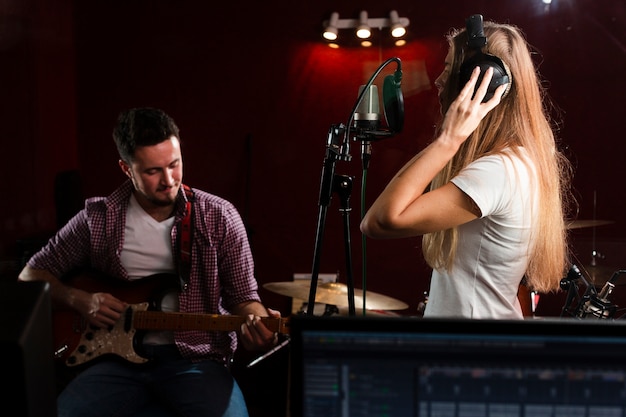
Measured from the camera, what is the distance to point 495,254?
4.85 feet

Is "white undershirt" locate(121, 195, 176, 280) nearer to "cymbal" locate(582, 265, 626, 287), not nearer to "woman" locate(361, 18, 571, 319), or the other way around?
"woman" locate(361, 18, 571, 319)

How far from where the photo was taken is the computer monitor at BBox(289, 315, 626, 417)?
2.16 feet

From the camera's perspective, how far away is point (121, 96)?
3.99 meters

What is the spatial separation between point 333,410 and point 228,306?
1.65 m

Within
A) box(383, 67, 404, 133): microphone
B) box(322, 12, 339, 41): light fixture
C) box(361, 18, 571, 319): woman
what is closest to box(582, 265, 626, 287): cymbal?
box(361, 18, 571, 319): woman

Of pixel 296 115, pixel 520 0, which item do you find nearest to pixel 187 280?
pixel 296 115

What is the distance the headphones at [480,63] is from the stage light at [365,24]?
237 centimetres

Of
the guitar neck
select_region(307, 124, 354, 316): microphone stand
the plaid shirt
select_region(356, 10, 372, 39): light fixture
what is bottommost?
the guitar neck

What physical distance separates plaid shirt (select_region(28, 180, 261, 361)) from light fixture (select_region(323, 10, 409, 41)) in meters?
1.86

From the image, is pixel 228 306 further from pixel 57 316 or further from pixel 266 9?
pixel 266 9

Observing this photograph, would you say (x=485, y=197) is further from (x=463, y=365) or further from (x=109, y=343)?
(x=109, y=343)

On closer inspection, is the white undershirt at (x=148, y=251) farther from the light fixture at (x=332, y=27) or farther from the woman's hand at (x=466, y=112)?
the light fixture at (x=332, y=27)

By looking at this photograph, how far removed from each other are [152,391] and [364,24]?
259 centimetres

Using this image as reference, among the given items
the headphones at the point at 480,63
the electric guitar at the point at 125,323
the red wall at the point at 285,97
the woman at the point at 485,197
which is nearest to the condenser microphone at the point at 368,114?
the woman at the point at 485,197
